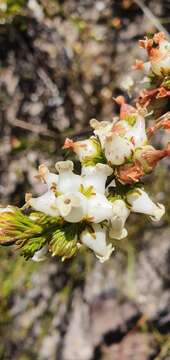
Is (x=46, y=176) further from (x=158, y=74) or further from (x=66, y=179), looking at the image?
(x=158, y=74)

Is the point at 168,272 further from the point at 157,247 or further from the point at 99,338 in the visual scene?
the point at 99,338

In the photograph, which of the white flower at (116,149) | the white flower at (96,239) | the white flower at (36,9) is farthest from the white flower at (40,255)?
the white flower at (36,9)

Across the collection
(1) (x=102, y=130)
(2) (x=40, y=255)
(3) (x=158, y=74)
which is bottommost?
(2) (x=40, y=255)

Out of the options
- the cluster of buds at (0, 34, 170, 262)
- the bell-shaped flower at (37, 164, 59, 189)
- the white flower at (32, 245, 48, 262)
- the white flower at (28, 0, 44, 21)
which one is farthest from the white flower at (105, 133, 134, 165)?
the white flower at (28, 0, 44, 21)

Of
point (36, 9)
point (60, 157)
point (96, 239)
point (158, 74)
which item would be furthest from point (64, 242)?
point (36, 9)

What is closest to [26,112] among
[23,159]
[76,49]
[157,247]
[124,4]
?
[23,159]

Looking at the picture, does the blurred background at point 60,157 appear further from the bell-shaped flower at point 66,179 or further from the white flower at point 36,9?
the bell-shaped flower at point 66,179

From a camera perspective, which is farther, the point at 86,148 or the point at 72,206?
the point at 86,148

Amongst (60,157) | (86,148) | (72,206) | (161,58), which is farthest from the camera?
(60,157)
